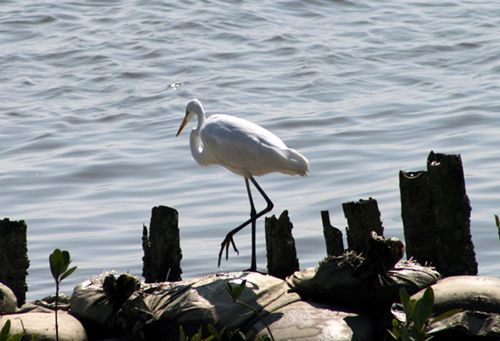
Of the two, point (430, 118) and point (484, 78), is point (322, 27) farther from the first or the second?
point (430, 118)

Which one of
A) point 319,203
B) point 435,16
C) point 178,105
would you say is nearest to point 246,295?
point 319,203

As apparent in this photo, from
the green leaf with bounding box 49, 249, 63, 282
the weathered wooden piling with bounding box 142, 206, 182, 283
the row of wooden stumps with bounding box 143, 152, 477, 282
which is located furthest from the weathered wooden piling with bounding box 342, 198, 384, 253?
the green leaf with bounding box 49, 249, 63, 282

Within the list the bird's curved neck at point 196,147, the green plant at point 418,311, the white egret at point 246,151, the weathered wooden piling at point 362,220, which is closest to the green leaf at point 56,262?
the green plant at point 418,311

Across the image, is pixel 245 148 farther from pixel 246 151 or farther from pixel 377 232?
pixel 377 232

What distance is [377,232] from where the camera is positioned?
17.0ft

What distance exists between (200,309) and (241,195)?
19.2 ft

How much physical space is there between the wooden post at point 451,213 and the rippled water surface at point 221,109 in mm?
2268

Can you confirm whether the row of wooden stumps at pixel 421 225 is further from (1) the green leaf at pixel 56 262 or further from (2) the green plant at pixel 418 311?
(1) the green leaf at pixel 56 262

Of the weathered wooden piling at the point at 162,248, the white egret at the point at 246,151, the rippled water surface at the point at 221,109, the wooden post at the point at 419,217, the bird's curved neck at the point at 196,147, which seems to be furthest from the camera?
the rippled water surface at the point at 221,109

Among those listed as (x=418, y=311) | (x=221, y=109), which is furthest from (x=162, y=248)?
(x=221, y=109)

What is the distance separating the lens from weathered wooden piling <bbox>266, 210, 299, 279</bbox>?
547 centimetres

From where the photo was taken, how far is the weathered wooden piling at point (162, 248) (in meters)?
5.55

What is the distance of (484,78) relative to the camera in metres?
18.6

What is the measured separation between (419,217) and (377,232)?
15.1 inches
